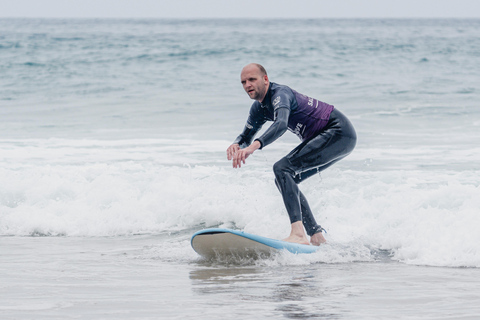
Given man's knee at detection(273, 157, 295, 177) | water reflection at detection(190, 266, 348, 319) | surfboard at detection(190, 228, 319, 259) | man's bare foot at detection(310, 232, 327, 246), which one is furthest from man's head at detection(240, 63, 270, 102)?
water reflection at detection(190, 266, 348, 319)

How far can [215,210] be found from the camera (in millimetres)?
8648

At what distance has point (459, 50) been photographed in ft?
123

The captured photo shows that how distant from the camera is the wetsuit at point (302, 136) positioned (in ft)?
19.7

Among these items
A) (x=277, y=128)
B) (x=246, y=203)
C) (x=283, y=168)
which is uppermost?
(x=277, y=128)

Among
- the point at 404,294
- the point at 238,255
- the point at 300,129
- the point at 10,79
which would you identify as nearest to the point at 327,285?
the point at 404,294

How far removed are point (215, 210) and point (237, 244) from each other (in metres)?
2.79

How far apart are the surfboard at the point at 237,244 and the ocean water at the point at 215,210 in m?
0.09

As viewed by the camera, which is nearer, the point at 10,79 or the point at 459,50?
the point at 10,79

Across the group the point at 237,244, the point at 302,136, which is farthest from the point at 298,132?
the point at 237,244

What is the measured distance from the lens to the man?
596cm

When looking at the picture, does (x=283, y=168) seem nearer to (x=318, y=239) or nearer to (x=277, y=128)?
(x=277, y=128)

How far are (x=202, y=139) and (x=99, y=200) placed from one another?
4998 mm

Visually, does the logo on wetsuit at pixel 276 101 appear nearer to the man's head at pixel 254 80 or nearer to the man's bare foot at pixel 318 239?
the man's head at pixel 254 80

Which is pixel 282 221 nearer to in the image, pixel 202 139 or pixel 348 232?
pixel 348 232
